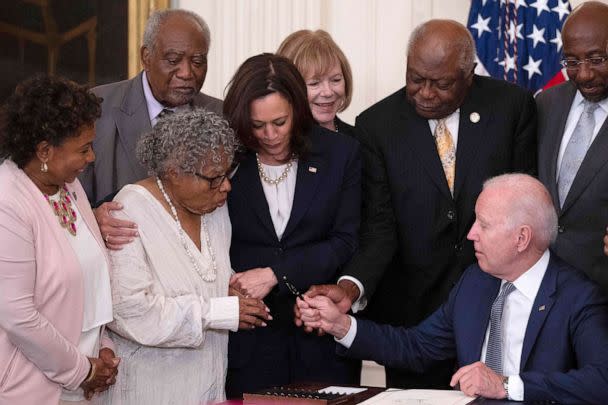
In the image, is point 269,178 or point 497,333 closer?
point 497,333

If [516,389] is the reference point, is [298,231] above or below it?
above

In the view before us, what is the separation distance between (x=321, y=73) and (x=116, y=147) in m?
1.10

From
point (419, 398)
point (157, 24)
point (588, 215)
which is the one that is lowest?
point (419, 398)

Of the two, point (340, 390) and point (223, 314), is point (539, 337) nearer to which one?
point (340, 390)

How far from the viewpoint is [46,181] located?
3.65 metres

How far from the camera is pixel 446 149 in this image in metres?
4.65

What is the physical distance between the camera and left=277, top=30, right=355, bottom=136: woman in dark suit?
16.7 feet

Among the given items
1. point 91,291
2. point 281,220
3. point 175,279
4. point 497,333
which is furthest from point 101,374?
point 497,333

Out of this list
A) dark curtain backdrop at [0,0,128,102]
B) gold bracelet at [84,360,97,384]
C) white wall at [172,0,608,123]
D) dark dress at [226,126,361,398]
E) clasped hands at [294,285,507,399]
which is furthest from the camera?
white wall at [172,0,608,123]

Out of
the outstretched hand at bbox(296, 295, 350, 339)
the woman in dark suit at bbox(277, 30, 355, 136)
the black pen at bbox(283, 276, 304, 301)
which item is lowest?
the outstretched hand at bbox(296, 295, 350, 339)

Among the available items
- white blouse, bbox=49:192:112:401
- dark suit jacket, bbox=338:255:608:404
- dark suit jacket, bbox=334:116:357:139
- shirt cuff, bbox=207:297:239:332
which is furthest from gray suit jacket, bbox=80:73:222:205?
dark suit jacket, bbox=338:255:608:404

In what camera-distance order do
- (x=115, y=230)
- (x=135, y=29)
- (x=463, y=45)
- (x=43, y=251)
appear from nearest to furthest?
1. (x=43, y=251)
2. (x=115, y=230)
3. (x=463, y=45)
4. (x=135, y=29)

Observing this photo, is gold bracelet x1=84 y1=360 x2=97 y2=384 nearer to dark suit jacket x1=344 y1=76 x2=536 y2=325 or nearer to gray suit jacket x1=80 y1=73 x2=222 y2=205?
gray suit jacket x1=80 y1=73 x2=222 y2=205

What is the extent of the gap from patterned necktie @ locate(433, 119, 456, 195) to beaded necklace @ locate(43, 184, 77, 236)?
5.35 feet
